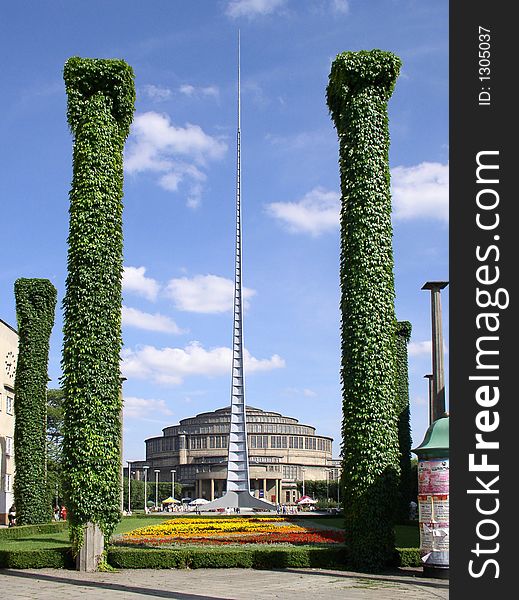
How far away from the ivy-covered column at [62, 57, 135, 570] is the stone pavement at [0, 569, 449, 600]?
1644 mm

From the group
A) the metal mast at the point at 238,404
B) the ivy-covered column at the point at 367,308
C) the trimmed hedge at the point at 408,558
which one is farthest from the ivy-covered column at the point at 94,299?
the metal mast at the point at 238,404

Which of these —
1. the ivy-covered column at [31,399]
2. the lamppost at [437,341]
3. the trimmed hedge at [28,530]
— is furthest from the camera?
the ivy-covered column at [31,399]

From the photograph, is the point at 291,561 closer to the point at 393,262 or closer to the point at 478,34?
the point at 393,262

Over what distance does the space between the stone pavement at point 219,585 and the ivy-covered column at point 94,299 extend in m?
1.64

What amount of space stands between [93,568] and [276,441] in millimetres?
106430

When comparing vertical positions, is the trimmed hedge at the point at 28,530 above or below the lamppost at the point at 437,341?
below

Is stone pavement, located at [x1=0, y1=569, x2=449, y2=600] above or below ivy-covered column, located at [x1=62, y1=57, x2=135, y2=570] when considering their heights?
below

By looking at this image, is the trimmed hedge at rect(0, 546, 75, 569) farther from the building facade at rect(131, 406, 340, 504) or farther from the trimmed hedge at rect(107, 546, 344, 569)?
the building facade at rect(131, 406, 340, 504)

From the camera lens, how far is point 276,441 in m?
123

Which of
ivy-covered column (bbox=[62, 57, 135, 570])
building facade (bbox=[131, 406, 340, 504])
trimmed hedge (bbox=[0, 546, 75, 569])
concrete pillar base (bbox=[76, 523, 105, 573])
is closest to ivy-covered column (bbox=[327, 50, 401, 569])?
ivy-covered column (bbox=[62, 57, 135, 570])

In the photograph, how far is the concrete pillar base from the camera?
17.8 m

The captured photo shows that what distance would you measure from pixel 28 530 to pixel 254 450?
91.9 meters

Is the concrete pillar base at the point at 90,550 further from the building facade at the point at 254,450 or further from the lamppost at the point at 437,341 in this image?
the building facade at the point at 254,450

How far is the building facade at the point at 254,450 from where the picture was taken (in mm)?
119125
